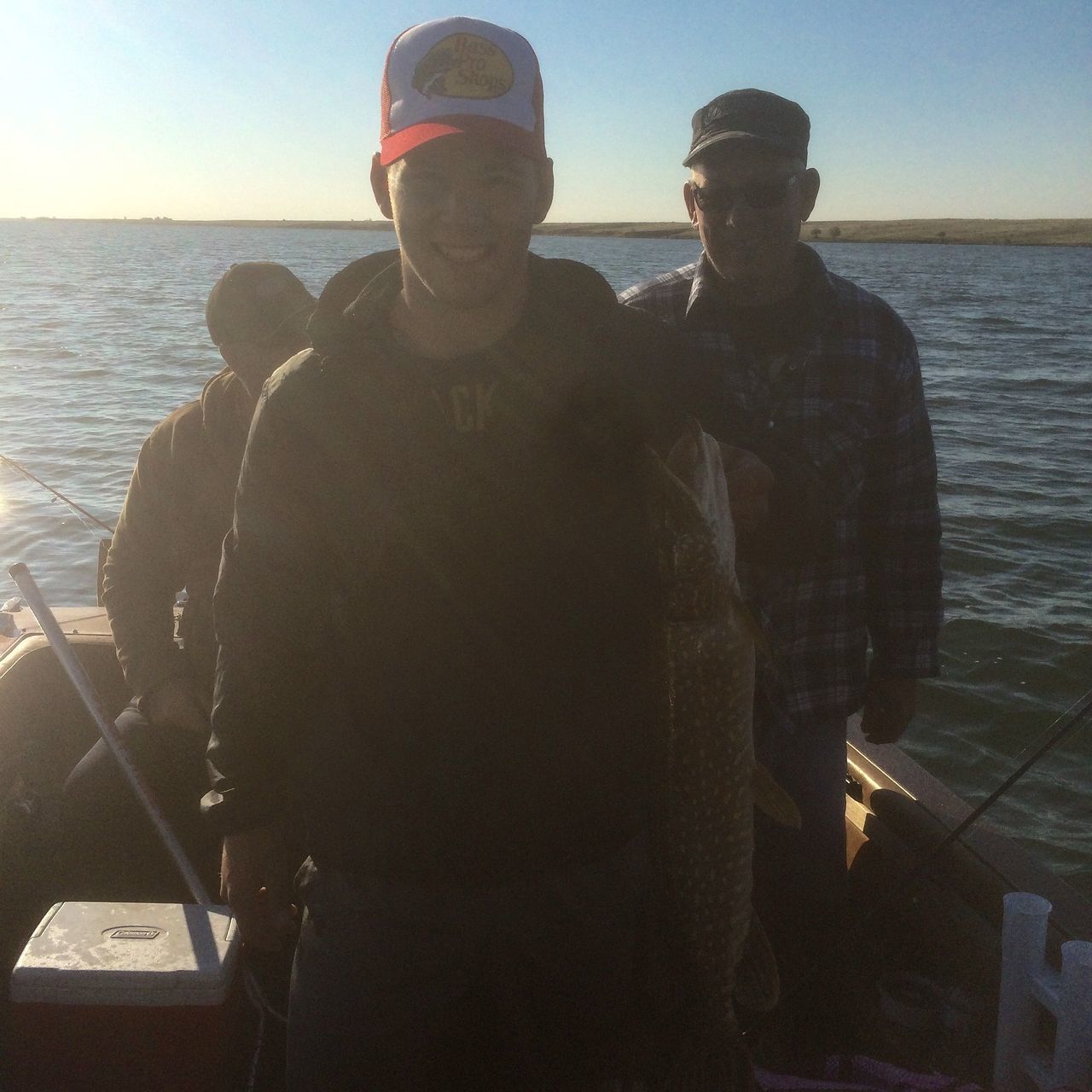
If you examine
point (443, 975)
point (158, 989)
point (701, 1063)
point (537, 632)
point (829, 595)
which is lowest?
point (158, 989)

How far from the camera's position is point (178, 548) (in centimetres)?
387

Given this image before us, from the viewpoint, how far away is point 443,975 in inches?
82.8

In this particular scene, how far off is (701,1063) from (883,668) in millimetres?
1567

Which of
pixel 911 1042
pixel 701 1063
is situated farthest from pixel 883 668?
pixel 701 1063

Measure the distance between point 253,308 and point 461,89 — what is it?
6.23 ft

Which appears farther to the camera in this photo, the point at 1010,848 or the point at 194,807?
the point at 194,807

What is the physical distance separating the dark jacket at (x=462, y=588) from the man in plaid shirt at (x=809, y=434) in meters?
1.15

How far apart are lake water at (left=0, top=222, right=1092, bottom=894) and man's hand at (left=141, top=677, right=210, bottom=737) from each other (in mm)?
2022

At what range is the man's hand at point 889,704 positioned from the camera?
3.32 m

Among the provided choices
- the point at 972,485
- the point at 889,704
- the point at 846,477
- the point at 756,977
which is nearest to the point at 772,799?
the point at 756,977

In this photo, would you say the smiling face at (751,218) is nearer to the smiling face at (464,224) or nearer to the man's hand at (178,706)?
the smiling face at (464,224)

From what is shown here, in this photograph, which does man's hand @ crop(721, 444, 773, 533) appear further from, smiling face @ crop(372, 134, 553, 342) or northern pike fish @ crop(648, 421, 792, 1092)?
smiling face @ crop(372, 134, 553, 342)

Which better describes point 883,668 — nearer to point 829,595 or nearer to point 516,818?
point 829,595

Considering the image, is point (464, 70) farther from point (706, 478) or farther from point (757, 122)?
point (757, 122)
